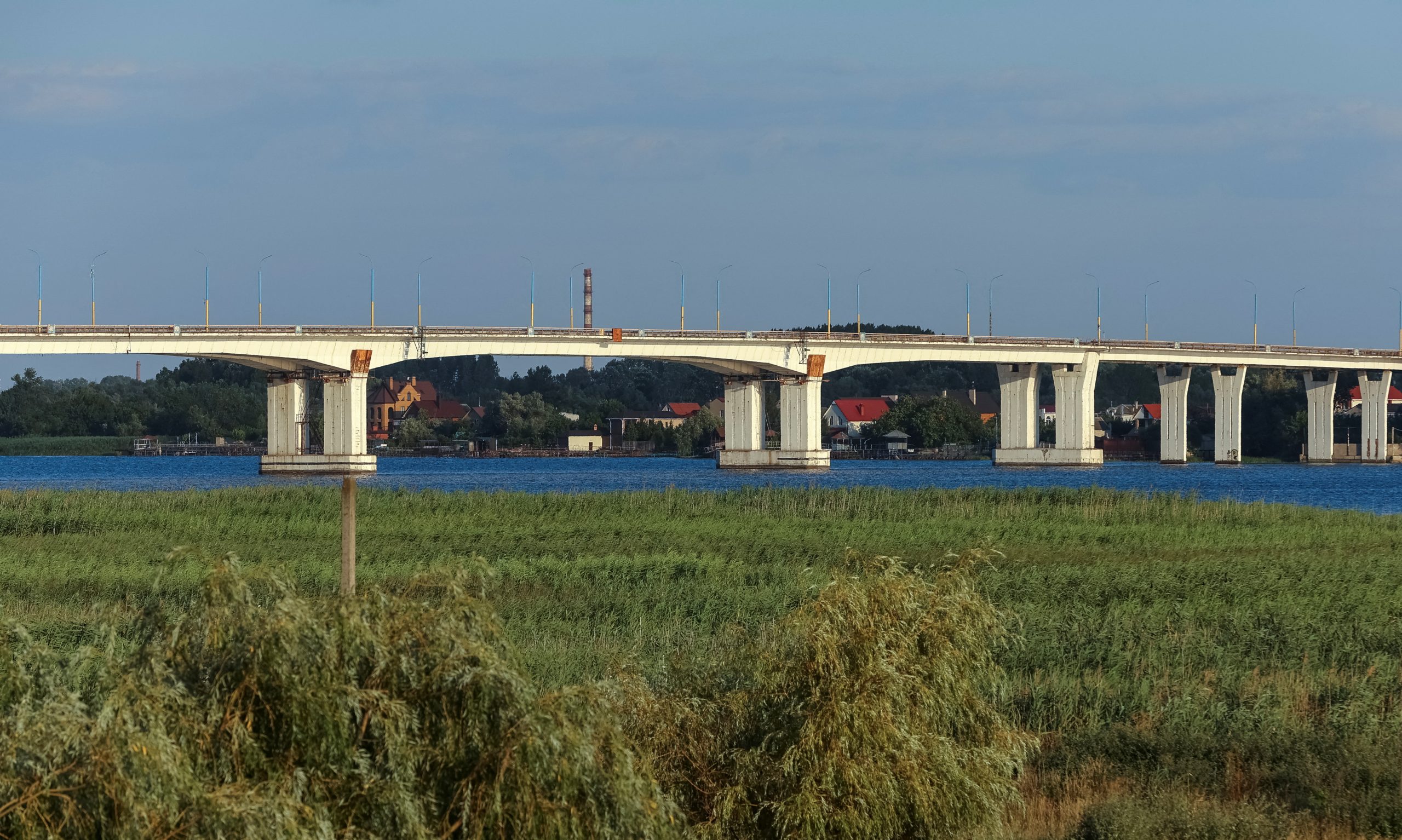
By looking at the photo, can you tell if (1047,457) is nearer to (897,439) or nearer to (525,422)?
(897,439)

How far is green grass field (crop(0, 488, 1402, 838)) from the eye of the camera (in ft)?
49.5

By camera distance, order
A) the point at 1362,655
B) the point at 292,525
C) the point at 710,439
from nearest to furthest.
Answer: the point at 1362,655
the point at 292,525
the point at 710,439

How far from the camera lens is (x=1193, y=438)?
15075 cm

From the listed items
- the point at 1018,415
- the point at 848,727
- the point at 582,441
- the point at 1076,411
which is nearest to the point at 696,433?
the point at 582,441

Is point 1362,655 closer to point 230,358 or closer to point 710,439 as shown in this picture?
point 230,358

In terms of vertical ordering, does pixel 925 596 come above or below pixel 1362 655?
above

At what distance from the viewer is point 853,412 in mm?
184875

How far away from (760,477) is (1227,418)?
56513 millimetres

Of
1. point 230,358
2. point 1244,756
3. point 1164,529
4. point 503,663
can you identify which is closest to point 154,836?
point 503,663

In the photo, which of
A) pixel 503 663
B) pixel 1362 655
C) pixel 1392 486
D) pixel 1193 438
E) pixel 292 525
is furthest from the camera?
pixel 1193 438

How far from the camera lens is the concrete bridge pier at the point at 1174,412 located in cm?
12731

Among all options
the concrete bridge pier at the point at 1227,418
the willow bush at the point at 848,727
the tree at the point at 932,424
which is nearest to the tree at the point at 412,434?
the tree at the point at 932,424

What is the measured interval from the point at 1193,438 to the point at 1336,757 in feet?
467

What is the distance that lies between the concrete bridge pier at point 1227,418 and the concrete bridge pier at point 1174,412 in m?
2.72
